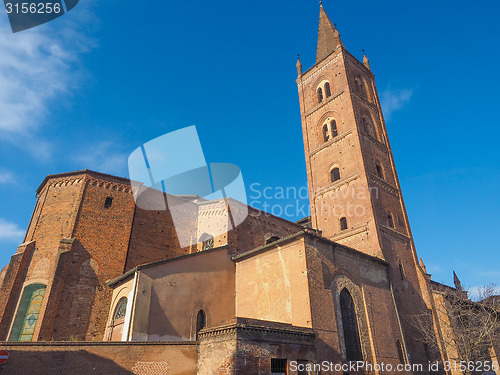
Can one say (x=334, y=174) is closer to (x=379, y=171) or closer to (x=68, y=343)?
(x=379, y=171)

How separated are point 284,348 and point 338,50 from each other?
22.6 meters

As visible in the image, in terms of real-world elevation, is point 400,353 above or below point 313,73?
below

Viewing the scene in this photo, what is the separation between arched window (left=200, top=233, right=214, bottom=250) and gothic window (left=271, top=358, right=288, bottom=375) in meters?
10.4

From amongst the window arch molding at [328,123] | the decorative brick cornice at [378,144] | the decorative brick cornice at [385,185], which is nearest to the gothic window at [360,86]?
the window arch molding at [328,123]

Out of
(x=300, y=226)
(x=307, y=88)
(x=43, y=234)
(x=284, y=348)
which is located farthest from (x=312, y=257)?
Result: (x=307, y=88)

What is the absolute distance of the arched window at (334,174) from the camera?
2312cm

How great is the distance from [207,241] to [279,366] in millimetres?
11206

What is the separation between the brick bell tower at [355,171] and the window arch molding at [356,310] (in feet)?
11.4

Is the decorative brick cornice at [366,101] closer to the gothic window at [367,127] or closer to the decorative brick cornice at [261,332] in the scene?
the gothic window at [367,127]

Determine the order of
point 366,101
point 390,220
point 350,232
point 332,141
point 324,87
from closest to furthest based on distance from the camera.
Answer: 1. point 350,232
2. point 390,220
3. point 332,141
4. point 366,101
5. point 324,87

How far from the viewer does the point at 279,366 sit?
11773mm

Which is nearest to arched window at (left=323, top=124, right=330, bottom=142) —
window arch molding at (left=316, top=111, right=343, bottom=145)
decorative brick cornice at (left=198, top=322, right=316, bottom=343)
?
window arch molding at (left=316, top=111, right=343, bottom=145)

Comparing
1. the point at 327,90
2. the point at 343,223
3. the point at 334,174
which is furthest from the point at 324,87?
the point at 343,223

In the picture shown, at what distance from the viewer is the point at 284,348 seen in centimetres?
1195
